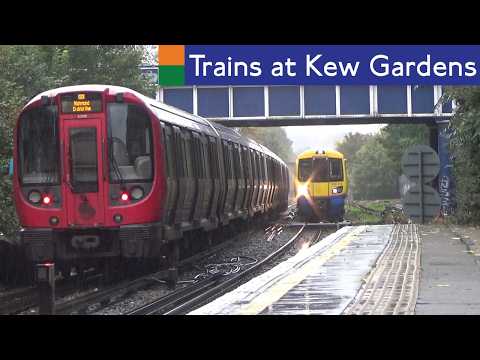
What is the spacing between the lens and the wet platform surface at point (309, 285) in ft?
29.2

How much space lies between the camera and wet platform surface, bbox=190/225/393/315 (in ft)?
29.2

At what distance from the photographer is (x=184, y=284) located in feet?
50.4

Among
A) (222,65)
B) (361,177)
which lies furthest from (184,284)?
(361,177)

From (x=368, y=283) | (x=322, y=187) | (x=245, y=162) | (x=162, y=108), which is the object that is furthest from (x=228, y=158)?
(x=322, y=187)

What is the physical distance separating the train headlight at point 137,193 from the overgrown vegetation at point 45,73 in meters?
5.83

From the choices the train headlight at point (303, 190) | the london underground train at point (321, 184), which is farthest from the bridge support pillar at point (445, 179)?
the train headlight at point (303, 190)

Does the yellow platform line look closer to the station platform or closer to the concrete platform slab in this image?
the station platform

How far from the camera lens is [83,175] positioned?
13641 mm

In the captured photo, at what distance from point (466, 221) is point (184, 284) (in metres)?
12.7

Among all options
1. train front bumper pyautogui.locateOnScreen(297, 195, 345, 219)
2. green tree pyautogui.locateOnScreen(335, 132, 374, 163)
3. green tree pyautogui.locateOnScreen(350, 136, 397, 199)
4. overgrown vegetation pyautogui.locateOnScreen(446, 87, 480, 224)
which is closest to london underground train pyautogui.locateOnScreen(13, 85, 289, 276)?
overgrown vegetation pyautogui.locateOnScreen(446, 87, 480, 224)

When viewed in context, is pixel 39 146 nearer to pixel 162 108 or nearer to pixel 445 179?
pixel 162 108

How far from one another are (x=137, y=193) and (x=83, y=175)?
902 mm

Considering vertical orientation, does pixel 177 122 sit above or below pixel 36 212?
above
